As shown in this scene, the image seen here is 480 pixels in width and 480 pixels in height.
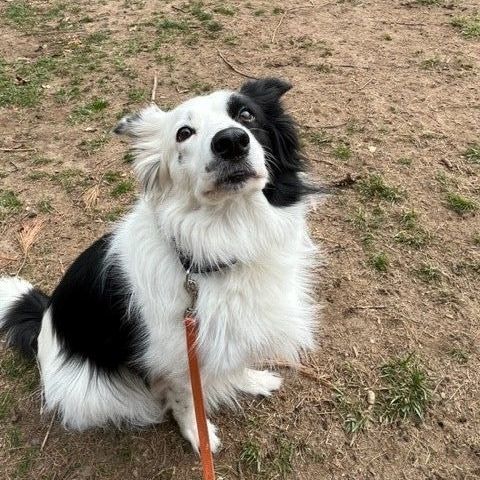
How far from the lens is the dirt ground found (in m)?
2.71

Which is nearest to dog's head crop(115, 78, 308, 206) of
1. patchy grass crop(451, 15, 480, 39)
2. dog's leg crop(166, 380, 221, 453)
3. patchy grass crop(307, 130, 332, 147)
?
dog's leg crop(166, 380, 221, 453)

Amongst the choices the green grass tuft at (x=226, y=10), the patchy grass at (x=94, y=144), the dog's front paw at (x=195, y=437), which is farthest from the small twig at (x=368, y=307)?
the green grass tuft at (x=226, y=10)

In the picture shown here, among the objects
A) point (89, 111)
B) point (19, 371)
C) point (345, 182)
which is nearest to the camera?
point (19, 371)

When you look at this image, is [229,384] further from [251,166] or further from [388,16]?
[388,16]

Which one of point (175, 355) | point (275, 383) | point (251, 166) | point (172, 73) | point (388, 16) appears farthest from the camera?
point (388, 16)

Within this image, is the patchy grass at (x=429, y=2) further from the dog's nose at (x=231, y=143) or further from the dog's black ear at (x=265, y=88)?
the dog's nose at (x=231, y=143)

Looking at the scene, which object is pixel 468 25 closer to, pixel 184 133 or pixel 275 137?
pixel 275 137

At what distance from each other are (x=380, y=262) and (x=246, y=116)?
63.8 inches

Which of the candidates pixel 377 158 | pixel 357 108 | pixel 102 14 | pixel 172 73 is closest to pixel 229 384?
pixel 377 158

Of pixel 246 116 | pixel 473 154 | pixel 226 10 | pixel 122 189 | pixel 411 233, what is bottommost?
pixel 122 189

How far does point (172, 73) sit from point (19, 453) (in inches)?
157

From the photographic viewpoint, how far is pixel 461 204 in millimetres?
3762

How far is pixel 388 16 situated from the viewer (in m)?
6.05

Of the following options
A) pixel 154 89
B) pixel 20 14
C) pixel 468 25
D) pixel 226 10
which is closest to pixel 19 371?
pixel 154 89
